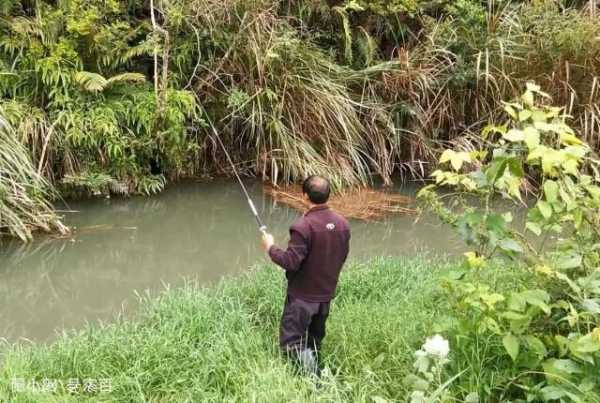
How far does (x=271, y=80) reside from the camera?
766 cm

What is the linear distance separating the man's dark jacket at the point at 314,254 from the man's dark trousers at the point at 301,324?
0.04 m

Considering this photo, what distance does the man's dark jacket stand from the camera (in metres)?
3.18

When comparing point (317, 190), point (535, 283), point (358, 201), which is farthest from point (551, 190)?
point (358, 201)

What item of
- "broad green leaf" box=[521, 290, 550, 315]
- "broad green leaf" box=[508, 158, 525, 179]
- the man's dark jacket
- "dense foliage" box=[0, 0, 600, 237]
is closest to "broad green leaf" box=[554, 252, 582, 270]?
"broad green leaf" box=[521, 290, 550, 315]

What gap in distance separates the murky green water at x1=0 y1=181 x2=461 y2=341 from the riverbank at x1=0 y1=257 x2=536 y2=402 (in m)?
0.66

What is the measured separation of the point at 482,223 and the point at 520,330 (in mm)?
444

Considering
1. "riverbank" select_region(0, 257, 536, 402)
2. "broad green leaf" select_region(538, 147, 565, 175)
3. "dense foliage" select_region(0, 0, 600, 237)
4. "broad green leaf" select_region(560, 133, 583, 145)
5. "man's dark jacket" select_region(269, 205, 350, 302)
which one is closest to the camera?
"broad green leaf" select_region(538, 147, 565, 175)

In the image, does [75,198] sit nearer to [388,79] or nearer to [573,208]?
[388,79]

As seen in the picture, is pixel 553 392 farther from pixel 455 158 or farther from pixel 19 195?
pixel 19 195

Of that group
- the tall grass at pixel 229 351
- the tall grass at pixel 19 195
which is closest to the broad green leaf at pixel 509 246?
the tall grass at pixel 229 351

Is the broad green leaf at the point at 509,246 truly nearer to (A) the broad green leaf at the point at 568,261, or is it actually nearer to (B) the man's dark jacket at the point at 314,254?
(A) the broad green leaf at the point at 568,261

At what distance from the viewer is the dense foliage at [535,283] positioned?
7.95 ft

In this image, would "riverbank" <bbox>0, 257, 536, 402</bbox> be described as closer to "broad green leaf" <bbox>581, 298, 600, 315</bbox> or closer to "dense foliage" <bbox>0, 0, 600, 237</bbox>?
"broad green leaf" <bbox>581, 298, 600, 315</bbox>

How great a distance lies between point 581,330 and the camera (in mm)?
2725
